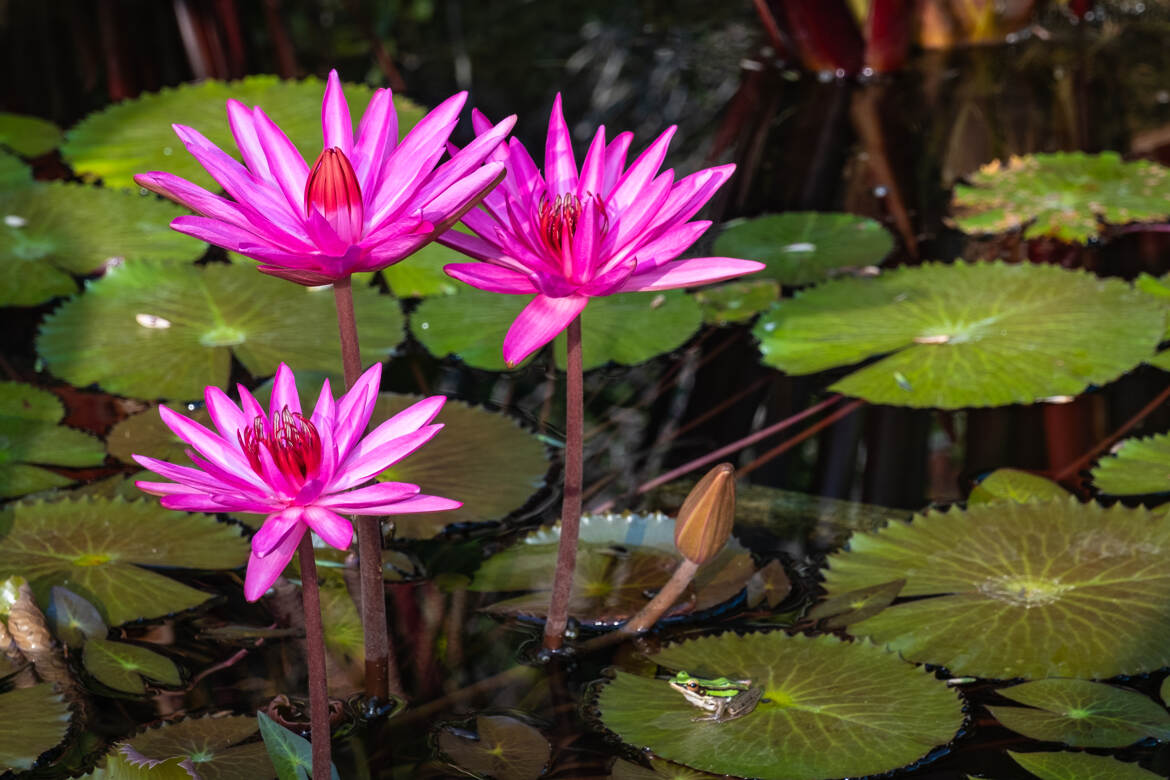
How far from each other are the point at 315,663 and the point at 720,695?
18.0 inches

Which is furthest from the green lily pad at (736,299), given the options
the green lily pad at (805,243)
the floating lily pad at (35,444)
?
the floating lily pad at (35,444)

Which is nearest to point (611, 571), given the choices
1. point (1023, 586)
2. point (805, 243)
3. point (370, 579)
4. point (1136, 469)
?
point (370, 579)

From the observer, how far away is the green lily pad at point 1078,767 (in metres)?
1.15

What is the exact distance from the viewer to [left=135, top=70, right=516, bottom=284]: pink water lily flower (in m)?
1.04

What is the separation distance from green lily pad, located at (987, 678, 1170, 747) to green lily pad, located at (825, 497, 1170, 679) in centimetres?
3

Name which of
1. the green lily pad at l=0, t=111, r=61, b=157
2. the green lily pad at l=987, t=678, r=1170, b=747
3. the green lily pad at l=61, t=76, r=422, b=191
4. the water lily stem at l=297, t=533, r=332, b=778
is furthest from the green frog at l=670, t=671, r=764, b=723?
the green lily pad at l=0, t=111, r=61, b=157

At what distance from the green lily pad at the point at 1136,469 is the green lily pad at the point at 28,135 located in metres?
2.65

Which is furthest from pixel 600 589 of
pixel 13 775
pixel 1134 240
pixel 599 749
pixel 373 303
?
pixel 1134 240

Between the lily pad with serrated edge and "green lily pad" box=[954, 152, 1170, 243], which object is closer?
the lily pad with serrated edge

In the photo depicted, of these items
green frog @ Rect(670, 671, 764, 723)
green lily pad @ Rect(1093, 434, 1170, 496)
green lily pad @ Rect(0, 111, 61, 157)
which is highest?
green lily pad @ Rect(0, 111, 61, 157)

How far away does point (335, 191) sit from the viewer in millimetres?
1032

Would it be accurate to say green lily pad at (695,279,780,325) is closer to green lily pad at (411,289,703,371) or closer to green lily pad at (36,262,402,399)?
green lily pad at (411,289,703,371)

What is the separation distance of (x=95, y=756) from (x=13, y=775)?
0.08 meters

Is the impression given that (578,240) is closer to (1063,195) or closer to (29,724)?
(29,724)
